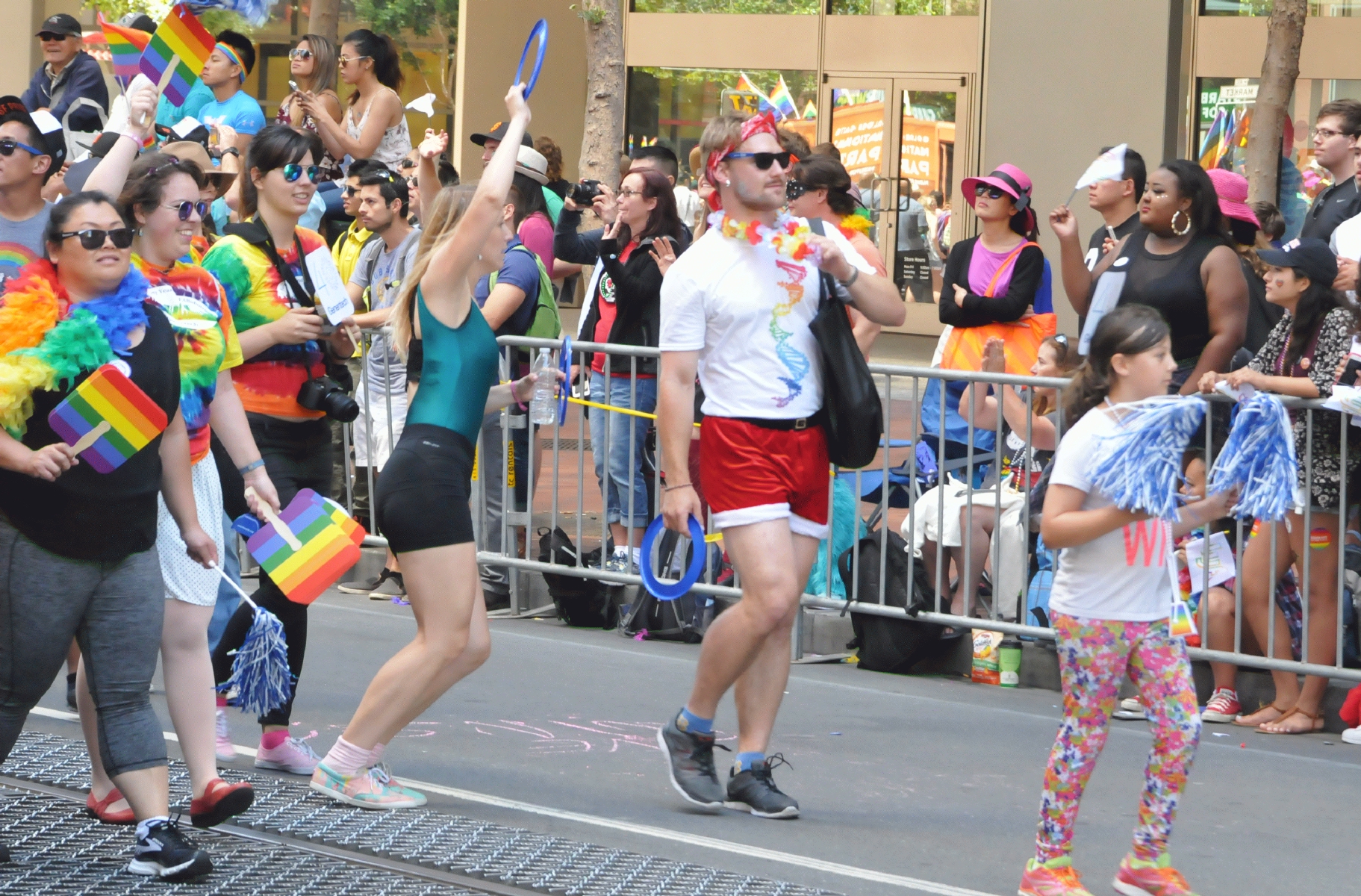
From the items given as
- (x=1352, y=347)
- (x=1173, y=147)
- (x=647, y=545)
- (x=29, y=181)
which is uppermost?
(x=1173, y=147)

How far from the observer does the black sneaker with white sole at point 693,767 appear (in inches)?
212

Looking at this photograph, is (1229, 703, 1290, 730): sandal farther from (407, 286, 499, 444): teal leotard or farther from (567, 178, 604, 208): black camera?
(567, 178, 604, 208): black camera

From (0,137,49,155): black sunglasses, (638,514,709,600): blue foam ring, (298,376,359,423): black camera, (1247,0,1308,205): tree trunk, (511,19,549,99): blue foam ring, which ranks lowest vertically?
(638,514,709,600): blue foam ring

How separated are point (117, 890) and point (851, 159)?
18045mm

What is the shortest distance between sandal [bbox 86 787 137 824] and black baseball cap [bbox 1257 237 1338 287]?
4422 millimetres

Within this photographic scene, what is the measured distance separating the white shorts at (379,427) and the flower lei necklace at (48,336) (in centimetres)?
452

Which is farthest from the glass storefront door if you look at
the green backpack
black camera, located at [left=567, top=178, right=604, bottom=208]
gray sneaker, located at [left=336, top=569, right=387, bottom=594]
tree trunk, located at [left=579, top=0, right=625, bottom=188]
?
gray sneaker, located at [left=336, top=569, right=387, bottom=594]

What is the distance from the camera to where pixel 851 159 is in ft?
70.7

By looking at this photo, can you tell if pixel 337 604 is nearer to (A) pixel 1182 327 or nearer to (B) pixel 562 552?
(B) pixel 562 552

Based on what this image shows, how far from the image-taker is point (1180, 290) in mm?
7258

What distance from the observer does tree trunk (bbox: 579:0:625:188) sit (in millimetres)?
13516

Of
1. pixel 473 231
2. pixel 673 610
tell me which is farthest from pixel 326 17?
pixel 473 231

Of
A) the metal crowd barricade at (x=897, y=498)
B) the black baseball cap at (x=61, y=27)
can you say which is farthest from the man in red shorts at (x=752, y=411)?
the black baseball cap at (x=61, y=27)

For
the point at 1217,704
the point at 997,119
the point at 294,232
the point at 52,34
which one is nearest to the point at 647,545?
the point at 294,232
